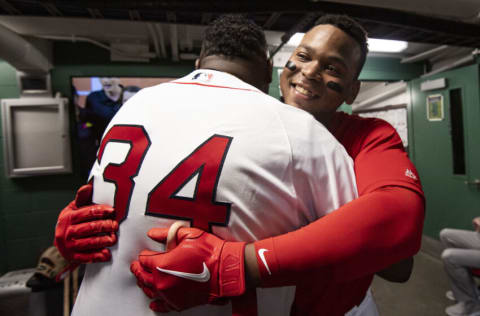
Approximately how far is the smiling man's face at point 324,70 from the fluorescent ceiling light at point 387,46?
Answer: 2.90 meters

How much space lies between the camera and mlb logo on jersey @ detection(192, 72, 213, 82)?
0.82 metres

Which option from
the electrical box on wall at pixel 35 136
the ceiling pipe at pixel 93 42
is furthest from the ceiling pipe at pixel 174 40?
the electrical box on wall at pixel 35 136

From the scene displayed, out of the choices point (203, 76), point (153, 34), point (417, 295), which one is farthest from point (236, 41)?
point (417, 295)

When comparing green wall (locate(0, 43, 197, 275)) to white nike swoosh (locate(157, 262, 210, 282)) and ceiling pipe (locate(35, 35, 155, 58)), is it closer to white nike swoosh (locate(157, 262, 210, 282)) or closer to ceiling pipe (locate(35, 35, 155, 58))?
ceiling pipe (locate(35, 35, 155, 58))

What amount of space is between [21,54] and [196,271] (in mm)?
3317

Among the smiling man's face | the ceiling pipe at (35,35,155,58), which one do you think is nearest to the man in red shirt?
the smiling man's face

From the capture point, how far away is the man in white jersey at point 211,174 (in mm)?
669

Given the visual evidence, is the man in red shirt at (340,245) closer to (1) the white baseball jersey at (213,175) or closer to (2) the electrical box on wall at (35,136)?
(1) the white baseball jersey at (213,175)

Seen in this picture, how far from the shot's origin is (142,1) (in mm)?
1875

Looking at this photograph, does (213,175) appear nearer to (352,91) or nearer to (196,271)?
(196,271)

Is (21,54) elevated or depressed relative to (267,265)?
elevated

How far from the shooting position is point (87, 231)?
77 centimetres

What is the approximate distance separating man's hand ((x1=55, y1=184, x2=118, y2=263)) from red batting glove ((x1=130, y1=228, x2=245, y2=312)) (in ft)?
0.59

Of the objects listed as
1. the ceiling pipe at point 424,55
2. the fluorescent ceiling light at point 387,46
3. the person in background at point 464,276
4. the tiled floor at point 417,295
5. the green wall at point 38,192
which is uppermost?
the fluorescent ceiling light at point 387,46
